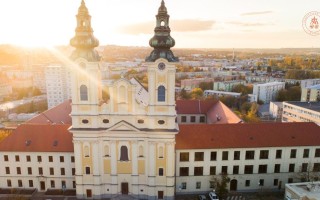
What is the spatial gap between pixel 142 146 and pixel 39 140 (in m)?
15.3

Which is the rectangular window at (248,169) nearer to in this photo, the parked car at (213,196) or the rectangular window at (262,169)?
the rectangular window at (262,169)

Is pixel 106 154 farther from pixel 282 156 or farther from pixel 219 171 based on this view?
pixel 282 156

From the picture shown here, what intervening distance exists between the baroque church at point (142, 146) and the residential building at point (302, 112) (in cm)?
2790

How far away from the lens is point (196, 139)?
4469 centimetres

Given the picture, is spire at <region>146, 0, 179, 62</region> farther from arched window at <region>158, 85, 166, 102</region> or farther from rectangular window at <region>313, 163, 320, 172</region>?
rectangular window at <region>313, 163, 320, 172</region>

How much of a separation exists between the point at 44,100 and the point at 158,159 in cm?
9257

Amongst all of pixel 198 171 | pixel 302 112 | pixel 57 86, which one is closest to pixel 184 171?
pixel 198 171

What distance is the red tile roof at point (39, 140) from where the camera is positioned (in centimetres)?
4469

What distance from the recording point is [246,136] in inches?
1783

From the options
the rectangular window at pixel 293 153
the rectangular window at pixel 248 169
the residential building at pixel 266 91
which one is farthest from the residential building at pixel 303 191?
the residential building at pixel 266 91

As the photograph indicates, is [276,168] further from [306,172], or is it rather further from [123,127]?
[123,127]

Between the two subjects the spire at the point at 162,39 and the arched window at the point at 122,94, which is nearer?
the spire at the point at 162,39

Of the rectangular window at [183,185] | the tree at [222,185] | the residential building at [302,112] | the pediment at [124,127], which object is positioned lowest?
the rectangular window at [183,185]

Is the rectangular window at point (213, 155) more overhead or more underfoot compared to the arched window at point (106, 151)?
more underfoot
